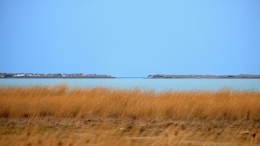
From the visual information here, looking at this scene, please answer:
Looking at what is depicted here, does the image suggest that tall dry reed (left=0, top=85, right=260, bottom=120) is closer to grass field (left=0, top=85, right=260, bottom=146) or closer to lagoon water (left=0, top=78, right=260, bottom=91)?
grass field (left=0, top=85, right=260, bottom=146)

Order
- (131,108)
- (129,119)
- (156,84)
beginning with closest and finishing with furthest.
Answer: (129,119), (131,108), (156,84)

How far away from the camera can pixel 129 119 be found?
Answer: 998 cm

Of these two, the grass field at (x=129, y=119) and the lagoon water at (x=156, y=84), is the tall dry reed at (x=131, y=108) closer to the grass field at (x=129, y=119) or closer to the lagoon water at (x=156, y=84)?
the grass field at (x=129, y=119)

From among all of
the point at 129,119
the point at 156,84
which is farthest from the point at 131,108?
the point at 156,84

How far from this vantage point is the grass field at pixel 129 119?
674 centimetres

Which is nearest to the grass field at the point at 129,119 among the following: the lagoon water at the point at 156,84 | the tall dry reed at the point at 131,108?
the tall dry reed at the point at 131,108

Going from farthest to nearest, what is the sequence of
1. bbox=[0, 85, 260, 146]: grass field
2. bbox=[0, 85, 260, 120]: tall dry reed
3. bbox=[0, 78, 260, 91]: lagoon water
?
1. bbox=[0, 78, 260, 91]: lagoon water
2. bbox=[0, 85, 260, 120]: tall dry reed
3. bbox=[0, 85, 260, 146]: grass field

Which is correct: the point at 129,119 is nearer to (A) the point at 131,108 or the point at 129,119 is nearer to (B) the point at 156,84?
(A) the point at 131,108

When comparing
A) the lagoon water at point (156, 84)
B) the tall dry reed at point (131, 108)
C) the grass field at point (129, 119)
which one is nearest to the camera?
the grass field at point (129, 119)

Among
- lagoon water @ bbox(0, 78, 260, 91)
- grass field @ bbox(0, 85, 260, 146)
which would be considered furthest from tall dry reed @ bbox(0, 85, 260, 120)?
lagoon water @ bbox(0, 78, 260, 91)

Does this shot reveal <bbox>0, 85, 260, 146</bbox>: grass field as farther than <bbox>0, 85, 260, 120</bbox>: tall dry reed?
No

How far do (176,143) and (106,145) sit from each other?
47.0 inches

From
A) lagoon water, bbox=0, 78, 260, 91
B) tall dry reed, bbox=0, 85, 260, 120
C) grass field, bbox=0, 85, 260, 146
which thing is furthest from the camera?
lagoon water, bbox=0, 78, 260, 91

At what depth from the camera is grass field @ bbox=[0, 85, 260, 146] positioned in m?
6.74
